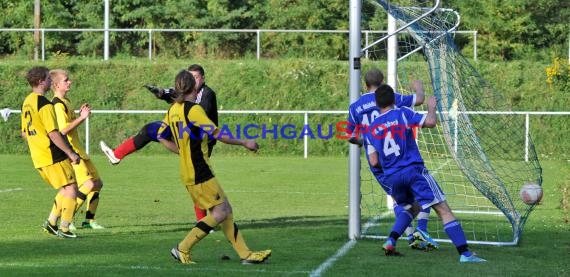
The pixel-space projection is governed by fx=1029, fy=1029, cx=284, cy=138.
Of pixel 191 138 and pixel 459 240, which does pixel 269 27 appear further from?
pixel 191 138

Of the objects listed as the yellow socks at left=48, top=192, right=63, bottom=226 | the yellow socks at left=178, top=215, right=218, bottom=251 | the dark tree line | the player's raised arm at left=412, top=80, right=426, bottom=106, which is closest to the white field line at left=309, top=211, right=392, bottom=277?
the yellow socks at left=178, top=215, right=218, bottom=251

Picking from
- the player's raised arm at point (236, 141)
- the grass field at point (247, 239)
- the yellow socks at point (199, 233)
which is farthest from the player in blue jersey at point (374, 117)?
the yellow socks at point (199, 233)

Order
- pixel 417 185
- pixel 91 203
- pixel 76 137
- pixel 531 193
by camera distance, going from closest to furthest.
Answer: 1. pixel 417 185
2. pixel 531 193
3. pixel 76 137
4. pixel 91 203

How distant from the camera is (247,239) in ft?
37.1

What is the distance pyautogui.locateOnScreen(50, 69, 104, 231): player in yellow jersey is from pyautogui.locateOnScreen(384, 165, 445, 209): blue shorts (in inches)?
134

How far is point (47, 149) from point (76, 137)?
646 mm

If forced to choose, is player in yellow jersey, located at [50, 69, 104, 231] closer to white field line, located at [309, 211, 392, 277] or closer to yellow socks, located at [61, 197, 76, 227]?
yellow socks, located at [61, 197, 76, 227]

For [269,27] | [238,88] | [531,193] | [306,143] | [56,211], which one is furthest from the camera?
[269,27]

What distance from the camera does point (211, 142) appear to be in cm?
1141

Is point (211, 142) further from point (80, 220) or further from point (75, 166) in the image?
point (80, 220)

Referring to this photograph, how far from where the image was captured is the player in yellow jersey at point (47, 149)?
11148 millimetres

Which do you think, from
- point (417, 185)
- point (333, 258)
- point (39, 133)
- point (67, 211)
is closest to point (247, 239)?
point (333, 258)

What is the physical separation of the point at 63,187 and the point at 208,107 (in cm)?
182

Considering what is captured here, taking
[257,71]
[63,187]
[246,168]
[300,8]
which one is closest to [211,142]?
[63,187]
